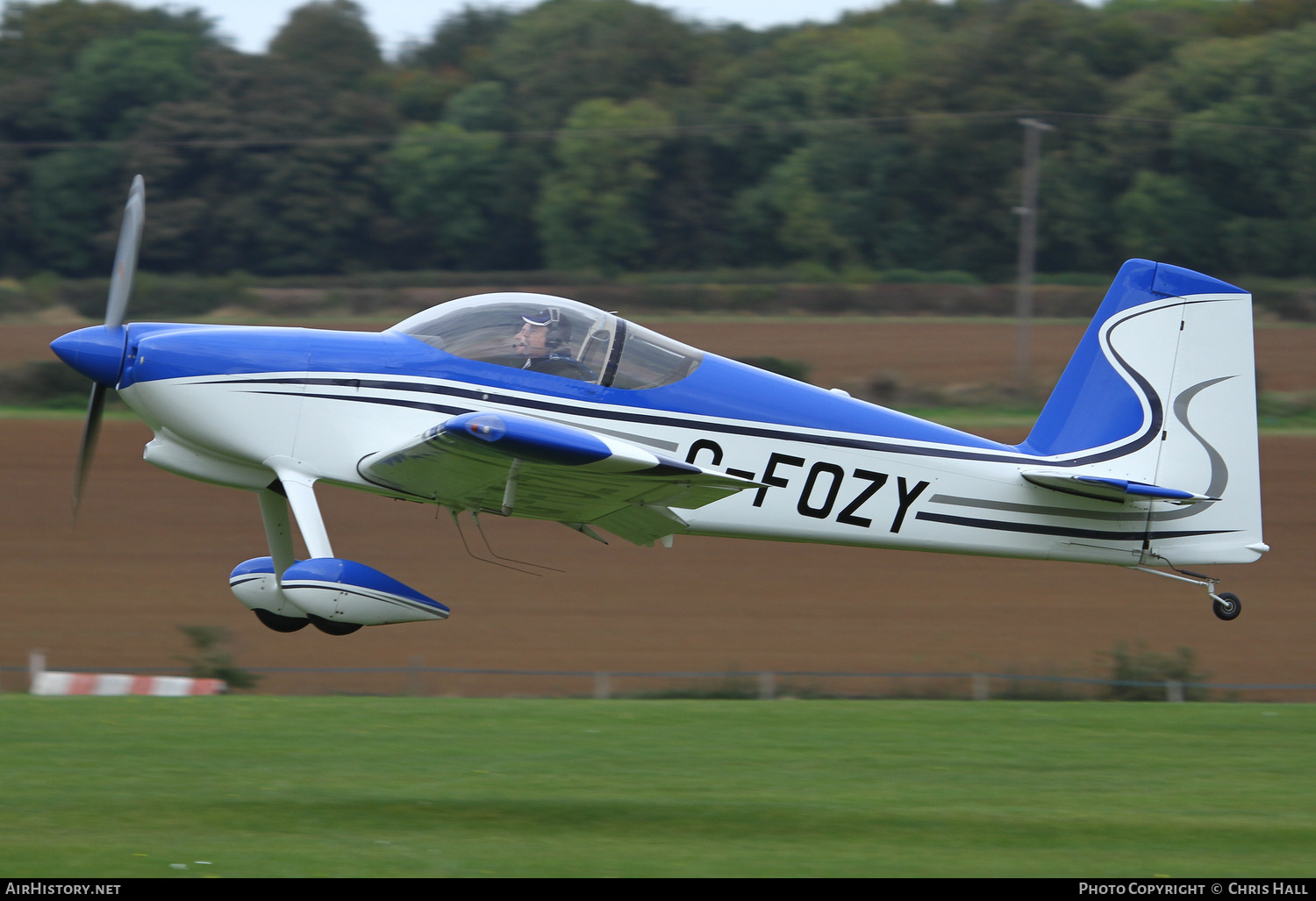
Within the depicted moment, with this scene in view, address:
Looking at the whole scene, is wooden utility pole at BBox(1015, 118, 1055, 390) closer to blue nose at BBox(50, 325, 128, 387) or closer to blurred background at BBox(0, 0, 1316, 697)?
blurred background at BBox(0, 0, 1316, 697)

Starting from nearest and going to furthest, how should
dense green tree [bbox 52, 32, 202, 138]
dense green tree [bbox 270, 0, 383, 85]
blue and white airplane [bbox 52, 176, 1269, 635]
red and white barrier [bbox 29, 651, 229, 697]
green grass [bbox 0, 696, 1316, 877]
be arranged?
green grass [bbox 0, 696, 1316, 877], blue and white airplane [bbox 52, 176, 1269, 635], red and white barrier [bbox 29, 651, 229, 697], dense green tree [bbox 52, 32, 202, 138], dense green tree [bbox 270, 0, 383, 85]

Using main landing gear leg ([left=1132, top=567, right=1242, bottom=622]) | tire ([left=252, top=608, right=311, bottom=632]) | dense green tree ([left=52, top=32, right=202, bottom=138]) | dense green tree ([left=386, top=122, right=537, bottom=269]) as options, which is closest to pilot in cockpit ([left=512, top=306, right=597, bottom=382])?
tire ([left=252, top=608, right=311, bottom=632])

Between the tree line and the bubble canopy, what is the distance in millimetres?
31433

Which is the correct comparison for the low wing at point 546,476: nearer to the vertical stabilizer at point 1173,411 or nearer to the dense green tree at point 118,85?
the vertical stabilizer at point 1173,411

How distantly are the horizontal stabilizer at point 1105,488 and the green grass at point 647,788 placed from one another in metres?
1.99

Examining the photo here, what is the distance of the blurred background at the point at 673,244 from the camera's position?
69.3 ft

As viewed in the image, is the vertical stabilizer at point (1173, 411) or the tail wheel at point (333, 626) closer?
the tail wheel at point (333, 626)

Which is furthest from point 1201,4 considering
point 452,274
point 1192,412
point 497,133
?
point 1192,412

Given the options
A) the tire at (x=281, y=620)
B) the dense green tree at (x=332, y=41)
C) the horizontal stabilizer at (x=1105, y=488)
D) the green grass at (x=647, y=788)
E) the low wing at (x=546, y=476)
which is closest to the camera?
the low wing at (x=546, y=476)

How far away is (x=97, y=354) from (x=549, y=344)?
103 inches

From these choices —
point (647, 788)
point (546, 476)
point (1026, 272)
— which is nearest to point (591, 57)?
point (1026, 272)

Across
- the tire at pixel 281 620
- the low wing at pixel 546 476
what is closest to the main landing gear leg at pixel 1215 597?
the low wing at pixel 546 476

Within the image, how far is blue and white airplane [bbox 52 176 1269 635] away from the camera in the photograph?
800 centimetres

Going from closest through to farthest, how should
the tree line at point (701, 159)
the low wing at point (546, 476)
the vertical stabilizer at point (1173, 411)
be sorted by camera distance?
the low wing at point (546, 476) < the vertical stabilizer at point (1173, 411) < the tree line at point (701, 159)
